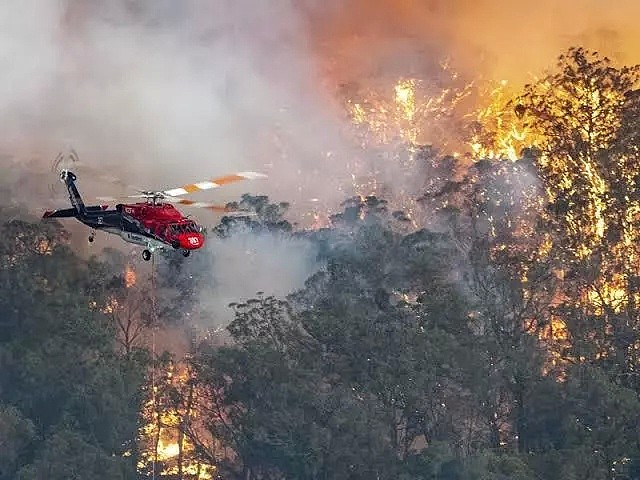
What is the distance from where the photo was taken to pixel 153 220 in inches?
1393

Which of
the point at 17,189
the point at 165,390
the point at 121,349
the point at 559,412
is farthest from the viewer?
the point at 17,189

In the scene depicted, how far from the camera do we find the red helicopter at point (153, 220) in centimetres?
3481

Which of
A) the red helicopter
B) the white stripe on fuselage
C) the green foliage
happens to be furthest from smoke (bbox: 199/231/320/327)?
the white stripe on fuselage

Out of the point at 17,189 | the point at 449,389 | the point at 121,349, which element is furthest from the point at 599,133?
the point at 17,189

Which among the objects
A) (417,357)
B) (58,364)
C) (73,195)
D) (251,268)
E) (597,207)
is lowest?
(417,357)

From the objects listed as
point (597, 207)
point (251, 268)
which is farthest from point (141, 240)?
point (251, 268)

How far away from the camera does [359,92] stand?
10919cm

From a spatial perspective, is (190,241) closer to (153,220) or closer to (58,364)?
(153,220)

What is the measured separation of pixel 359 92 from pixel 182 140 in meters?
27.3

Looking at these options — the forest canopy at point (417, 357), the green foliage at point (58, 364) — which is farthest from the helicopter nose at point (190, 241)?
the green foliage at point (58, 364)

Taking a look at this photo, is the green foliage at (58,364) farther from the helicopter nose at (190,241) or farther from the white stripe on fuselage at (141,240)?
the helicopter nose at (190,241)

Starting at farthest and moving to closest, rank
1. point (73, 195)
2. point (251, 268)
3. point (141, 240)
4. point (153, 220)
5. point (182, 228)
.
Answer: point (251, 268)
point (73, 195)
point (141, 240)
point (153, 220)
point (182, 228)

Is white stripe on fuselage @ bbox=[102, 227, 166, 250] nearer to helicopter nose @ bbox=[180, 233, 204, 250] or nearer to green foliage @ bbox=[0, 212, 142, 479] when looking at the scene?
helicopter nose @ bbox=[180, 233, 204, 250]

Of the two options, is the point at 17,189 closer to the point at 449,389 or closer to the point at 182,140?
the point at 182,140
